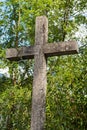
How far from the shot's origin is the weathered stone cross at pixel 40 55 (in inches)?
203

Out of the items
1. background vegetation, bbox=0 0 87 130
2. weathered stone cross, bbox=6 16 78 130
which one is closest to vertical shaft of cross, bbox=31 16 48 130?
weathered stone cross, bbox=6 16 78 130

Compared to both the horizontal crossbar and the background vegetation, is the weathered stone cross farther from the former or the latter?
the background vegetation

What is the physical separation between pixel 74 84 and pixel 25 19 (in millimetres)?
8961

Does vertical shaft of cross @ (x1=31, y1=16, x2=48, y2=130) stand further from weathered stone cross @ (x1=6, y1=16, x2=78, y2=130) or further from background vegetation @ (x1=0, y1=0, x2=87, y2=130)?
background vegetation @ (x1=0, y1=0, x2=87, y2=130)

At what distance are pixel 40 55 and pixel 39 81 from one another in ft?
1.65

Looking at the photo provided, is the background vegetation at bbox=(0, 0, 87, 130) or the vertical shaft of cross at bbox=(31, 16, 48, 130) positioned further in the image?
the background vegetation at bbox=(0, 0, 87, 130)

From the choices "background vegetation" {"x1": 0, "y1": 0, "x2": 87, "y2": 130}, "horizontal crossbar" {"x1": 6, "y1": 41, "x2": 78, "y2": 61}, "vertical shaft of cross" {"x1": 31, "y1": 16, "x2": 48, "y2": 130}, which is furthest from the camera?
"background vegetation" {"x1": 0, "y1": 0, "x2": 87, "y2": 130}

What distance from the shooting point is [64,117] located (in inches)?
224

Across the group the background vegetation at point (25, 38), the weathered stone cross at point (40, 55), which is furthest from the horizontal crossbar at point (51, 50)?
the background vegetation at point (25, 38)

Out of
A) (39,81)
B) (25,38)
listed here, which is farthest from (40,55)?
(25,38)

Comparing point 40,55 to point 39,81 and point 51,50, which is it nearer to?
point 51,50

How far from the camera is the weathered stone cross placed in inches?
203

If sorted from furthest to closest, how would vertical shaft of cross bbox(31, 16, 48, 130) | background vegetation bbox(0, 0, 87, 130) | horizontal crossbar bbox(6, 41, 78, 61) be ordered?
background vegetation bbox(0, 0, 87, 130) < horizontal crossbar bbox(6, 41, 78, 61) < vertical shaft of cross bbox(31, 16, 48, 130)

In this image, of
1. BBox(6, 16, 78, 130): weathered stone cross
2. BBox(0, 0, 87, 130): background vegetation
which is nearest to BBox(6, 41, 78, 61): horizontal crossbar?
BBox(6, 16, 78, 130): weathered stone cross
